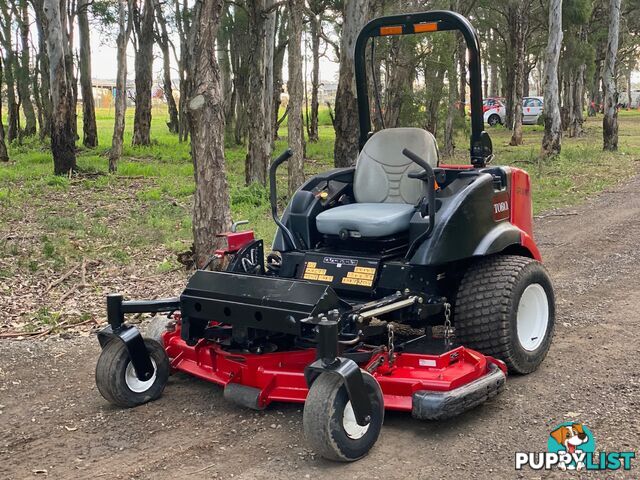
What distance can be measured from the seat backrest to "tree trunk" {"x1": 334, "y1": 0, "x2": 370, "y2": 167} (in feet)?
22.9

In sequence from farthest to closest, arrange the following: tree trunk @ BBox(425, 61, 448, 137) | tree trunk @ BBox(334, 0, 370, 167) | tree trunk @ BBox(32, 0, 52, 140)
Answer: tree trunk @ BBox(32, 0, 52, 140) → tree trunk @ BBox(425, 61, 448, 137) → tree trunk @ BBox(334, 0, 370, 167)

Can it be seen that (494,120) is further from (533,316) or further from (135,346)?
(135,346)

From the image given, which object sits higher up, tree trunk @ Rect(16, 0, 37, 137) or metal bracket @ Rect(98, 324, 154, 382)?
tree trunk @ Rect(16, 0, 37, 137)

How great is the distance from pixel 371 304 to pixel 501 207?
1480 mm

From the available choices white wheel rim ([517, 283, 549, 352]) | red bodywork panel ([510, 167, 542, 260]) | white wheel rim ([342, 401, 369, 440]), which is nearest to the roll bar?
red bodywork panel ([510, 167, 542, 260])

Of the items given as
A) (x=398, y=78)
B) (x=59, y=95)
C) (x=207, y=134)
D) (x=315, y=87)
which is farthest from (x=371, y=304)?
(x=315, y=87)

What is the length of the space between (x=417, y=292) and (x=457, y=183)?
89 centimetres

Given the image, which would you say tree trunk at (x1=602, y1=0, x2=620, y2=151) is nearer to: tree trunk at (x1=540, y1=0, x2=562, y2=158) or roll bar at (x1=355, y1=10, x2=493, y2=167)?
tree trunk at (x1=540, y1=0, x2=562, y2=158)

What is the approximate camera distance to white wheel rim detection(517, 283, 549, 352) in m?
5.50

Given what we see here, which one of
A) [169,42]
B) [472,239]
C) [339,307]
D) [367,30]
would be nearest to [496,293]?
[472,239]

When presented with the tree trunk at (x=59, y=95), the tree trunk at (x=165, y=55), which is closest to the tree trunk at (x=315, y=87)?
the tree trunk at (x=165, y=55)

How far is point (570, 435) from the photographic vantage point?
4.33 m

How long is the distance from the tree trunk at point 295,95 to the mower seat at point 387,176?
690 cm

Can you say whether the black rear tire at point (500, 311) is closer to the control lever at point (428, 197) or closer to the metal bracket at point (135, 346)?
the control lever at point (428, 197)
